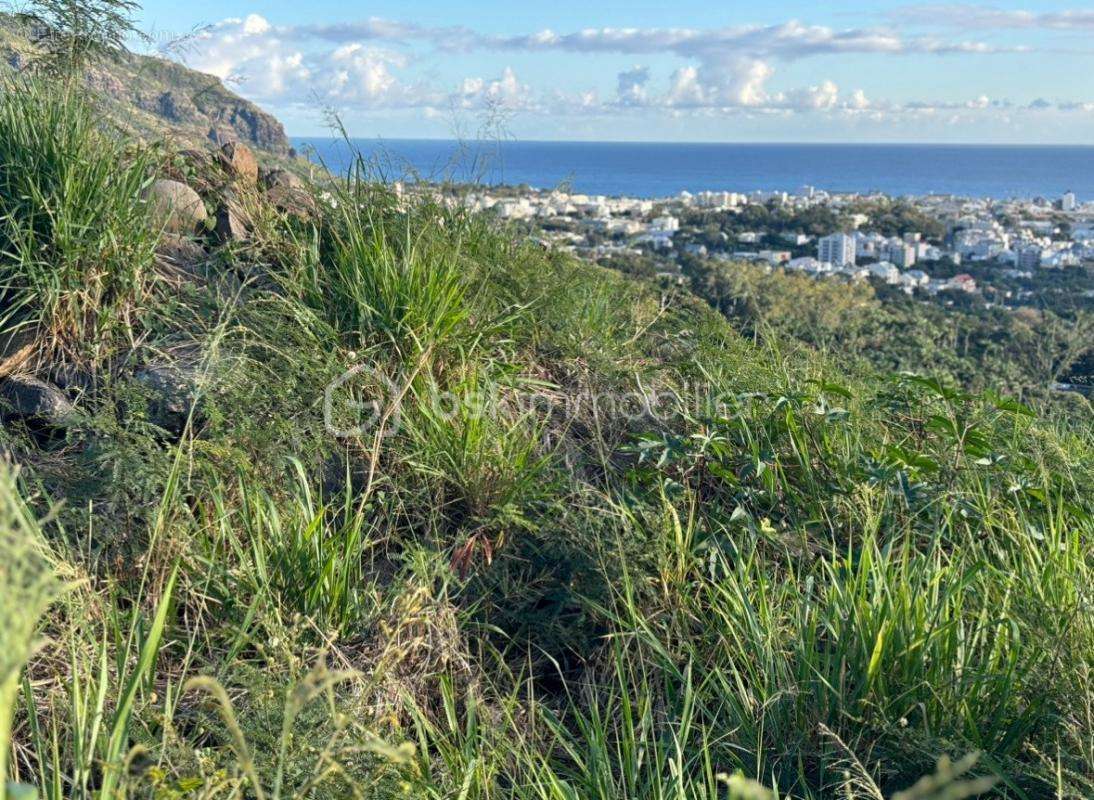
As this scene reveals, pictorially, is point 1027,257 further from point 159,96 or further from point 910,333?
point 159,96

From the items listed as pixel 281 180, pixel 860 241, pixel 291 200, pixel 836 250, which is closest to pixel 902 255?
pixel 860 241

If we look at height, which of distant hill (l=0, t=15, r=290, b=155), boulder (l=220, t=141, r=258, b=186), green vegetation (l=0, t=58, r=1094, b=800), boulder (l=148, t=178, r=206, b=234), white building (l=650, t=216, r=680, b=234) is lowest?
green vegetation (l=0, t=58, r=1094, b=800)

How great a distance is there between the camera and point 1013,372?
19.5ft

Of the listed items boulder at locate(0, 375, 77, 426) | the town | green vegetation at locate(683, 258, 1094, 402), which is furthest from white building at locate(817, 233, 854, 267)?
boulder at locate(0, 375, 77, 426)

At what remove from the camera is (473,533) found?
3.05 meters

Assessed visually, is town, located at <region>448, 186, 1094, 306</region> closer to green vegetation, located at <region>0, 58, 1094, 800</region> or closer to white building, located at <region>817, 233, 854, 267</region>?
white building, located at <region>817, 233, 854, 267</region>

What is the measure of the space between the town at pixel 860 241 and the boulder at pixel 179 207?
3313 millimetres

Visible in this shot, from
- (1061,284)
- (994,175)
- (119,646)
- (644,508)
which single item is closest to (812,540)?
(644,508)

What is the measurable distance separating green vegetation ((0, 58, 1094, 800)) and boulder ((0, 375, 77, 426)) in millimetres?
43

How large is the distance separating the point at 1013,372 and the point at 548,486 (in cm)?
410

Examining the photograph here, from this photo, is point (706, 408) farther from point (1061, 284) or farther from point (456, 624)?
point (1061, 284)

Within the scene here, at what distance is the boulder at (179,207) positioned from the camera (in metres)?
4.04

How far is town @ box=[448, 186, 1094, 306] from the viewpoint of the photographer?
1243cm

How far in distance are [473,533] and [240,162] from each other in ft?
8.30
